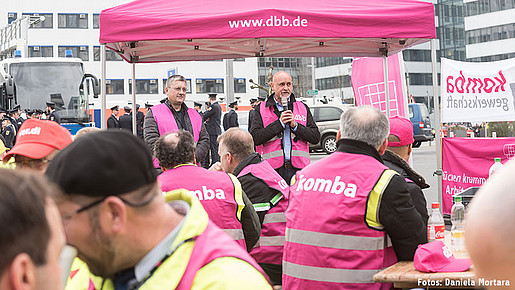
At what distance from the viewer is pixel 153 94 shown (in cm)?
5562

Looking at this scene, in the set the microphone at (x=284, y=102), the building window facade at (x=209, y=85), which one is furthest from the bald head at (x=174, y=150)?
the building window facade at (x=209, y=85)

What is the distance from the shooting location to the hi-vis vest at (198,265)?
1507mm

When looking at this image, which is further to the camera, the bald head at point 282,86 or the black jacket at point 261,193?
the bald head at point 282,86

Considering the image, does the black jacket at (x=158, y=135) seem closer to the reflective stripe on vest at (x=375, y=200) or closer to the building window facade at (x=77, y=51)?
the reflective stripe on vest at (x=375, y=200)

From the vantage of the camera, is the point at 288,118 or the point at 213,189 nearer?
the point at 213,189

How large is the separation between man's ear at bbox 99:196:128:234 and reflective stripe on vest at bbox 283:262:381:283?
2083mm

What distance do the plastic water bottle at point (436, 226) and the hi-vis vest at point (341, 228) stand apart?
0.76 meters

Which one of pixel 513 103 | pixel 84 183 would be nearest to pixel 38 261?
pixel 84 183

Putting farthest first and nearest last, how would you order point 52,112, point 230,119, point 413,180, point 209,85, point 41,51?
point 209,85, point 41,51, point 230,119, point 52,112, point 413,180

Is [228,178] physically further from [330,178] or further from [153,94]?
[153,94]

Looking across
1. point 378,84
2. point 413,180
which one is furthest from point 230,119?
point 413,180

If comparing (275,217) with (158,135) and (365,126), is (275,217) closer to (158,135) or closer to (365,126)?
(365,126)

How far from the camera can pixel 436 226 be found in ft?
13.7

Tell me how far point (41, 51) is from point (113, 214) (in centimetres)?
5842
